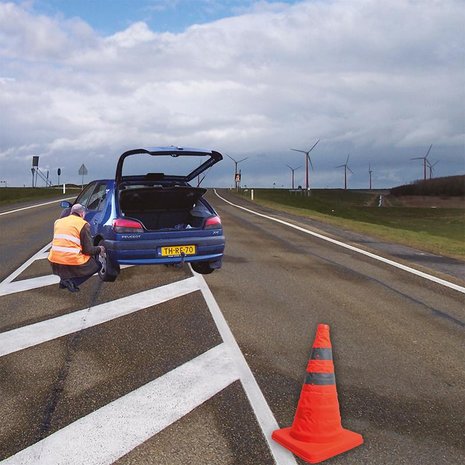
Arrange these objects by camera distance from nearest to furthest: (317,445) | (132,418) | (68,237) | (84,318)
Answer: (317,445), (132,418), (84,318), (68,237)

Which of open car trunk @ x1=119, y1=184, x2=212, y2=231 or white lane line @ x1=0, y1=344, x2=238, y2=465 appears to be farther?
open car trunk @ x1=119, y1=184, x2=212, y2=231

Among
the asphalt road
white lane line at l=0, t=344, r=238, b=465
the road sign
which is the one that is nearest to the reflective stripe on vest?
the asphalt road

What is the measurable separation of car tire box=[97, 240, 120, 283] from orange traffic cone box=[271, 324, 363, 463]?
5.13 meters

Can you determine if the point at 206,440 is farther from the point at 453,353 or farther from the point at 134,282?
the point at 134,282

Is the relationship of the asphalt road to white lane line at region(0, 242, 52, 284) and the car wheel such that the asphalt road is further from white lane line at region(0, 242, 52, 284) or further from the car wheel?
the car wheel

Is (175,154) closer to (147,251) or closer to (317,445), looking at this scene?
(147,251)

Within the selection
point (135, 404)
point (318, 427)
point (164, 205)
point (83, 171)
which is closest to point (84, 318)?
point (135, 404)

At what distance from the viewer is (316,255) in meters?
12.1

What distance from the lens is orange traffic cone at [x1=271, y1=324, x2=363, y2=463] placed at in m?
3.43

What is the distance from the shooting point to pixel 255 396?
4246 mm

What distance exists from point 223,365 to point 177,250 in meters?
3.76

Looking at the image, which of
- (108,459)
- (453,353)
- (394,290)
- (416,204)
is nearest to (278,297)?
(394,290)

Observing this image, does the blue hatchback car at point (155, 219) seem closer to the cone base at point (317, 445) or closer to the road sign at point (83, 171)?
the cone base at point (317, 445)

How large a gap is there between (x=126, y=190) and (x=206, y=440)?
18.8 feet
